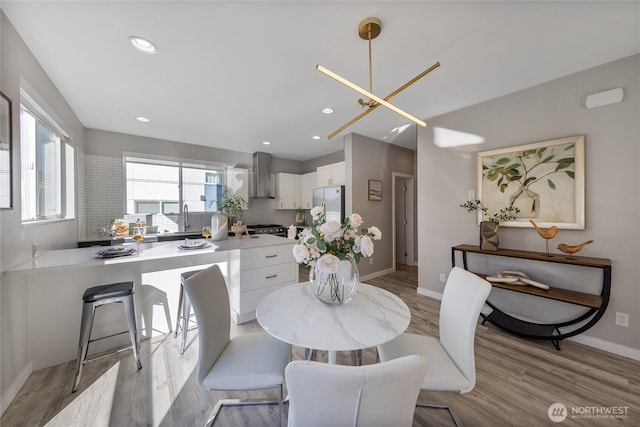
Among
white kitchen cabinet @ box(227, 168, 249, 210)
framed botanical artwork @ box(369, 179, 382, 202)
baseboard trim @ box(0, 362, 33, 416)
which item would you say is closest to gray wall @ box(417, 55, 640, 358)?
framed botanical artwork @ box(369, 179, 382, 202)

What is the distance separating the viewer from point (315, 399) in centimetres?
61

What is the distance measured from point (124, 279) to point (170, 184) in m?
2.75

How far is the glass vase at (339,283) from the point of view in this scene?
50.8 inches

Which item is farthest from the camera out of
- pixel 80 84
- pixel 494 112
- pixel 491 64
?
pixel 494 112

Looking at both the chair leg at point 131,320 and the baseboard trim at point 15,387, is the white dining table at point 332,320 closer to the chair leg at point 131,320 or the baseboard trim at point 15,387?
the chair leg at point 131,320

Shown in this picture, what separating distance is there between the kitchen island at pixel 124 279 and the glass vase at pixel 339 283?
4.56 feet

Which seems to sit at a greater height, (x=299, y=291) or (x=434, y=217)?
(x=434, y=217)

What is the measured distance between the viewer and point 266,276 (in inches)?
103

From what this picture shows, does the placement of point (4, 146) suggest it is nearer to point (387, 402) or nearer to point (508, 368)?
point (387, 402)

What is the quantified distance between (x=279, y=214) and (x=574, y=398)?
5.18 m

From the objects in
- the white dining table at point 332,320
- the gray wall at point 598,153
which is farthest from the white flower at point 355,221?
the gray wall at point 598,153

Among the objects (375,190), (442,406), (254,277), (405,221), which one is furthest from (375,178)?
(442,406)

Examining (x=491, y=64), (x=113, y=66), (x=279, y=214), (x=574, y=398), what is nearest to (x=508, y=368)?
(x=574, y=398)

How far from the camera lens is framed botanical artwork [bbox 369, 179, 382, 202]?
13.6 feet
